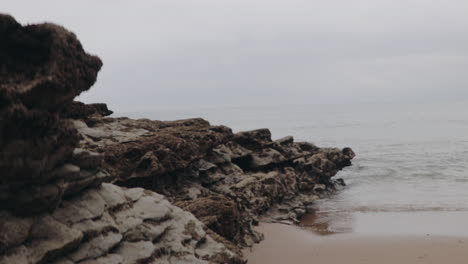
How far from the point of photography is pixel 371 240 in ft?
55.4

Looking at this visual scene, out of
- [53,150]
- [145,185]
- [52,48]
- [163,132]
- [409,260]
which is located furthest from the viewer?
[163,132]

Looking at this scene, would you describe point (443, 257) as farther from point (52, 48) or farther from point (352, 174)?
point (352, 174)

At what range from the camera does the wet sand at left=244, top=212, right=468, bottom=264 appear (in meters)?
14.5

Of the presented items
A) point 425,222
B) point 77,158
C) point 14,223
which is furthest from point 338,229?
point 14,223

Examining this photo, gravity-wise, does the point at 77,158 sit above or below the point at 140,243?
above

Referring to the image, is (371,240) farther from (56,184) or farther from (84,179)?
(56,184)

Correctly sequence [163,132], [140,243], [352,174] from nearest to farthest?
1. [140,243]
2. [163,132]
3. [352,174]

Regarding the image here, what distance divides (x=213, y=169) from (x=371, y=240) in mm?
7527

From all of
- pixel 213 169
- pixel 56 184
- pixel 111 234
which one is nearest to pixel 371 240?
pixel 213 169

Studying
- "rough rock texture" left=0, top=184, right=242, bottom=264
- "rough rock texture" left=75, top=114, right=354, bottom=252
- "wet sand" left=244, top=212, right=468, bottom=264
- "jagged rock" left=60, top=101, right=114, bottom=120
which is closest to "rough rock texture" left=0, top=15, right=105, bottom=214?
"rough rock texture" left=0, top=184, right=242, bottom=264

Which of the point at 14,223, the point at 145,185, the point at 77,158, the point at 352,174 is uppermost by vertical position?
the point at 77,158

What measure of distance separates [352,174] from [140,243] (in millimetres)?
31095

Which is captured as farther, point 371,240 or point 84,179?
point 371,240

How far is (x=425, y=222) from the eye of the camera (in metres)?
20.2
